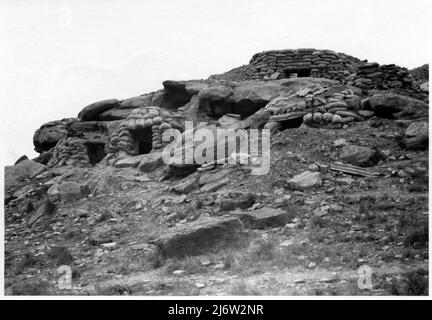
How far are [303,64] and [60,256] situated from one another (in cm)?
1117

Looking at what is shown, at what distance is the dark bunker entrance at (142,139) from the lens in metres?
15.5

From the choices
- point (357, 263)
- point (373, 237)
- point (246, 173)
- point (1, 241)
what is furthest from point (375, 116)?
point (1, 241)

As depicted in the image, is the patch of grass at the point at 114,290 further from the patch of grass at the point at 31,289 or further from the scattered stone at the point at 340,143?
the scattered stone at the point at 340,143

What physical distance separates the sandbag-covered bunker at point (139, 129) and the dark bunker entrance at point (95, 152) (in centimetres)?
112

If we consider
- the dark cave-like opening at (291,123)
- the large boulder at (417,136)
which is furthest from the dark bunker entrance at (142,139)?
the large boulder at (417,136)

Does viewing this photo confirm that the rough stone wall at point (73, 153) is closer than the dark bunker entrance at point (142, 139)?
No

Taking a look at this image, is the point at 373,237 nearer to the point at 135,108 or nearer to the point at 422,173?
the point at 422,173

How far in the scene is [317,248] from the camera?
805cm

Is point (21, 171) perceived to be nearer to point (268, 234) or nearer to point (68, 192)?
point (68, 192)

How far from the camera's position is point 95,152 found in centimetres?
1683

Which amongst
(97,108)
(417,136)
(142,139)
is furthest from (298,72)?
(97,108)

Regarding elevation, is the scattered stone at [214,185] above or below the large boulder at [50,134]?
below

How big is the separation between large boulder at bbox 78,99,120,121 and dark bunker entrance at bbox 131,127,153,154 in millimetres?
2466

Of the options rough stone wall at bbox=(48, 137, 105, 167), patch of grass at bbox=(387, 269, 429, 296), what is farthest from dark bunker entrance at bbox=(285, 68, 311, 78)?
patch of grass at bbox=(387, 269, 429, 296)
